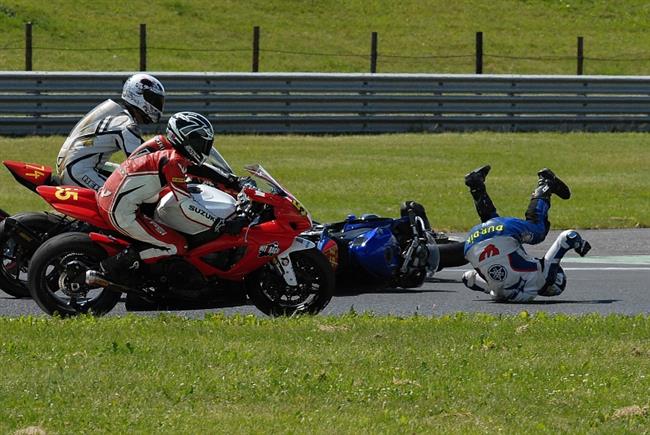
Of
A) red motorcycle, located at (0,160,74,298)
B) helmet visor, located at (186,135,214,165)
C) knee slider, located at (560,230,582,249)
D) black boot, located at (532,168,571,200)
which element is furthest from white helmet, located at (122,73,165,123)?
knee slider, located at (560,230,582,249)

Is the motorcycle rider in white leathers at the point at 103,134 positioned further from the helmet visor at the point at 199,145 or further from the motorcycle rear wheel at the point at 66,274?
the motorcycle rear wheel at the point at 66,274

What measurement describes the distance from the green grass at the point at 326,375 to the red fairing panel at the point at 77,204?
2.96ft

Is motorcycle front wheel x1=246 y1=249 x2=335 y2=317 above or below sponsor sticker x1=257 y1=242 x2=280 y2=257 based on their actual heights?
below

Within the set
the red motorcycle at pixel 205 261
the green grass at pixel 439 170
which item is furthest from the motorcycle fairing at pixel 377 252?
the green grass at pixel 439 170

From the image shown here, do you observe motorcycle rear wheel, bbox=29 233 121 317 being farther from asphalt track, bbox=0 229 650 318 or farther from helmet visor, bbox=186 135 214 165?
helmet visor, bbox=186 135 214 165

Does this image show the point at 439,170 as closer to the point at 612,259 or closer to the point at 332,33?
the point at 612,259

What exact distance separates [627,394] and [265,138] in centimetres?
1683

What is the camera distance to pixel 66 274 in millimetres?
9438

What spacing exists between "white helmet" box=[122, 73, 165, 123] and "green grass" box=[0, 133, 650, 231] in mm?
4963

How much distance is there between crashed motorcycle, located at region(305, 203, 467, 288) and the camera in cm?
1077

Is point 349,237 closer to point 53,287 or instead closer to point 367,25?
point 53,287

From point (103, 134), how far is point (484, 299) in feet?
10.7

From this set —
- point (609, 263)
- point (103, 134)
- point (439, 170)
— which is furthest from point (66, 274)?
point (439, 170)

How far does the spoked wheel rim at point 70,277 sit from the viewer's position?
31.0 ft
